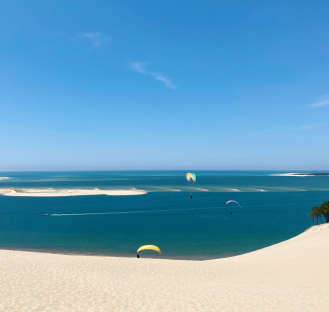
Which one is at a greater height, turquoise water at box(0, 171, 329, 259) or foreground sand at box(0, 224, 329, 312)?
foreground sand at box(0, 224, 329, 312)

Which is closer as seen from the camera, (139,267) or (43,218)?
(139,267)

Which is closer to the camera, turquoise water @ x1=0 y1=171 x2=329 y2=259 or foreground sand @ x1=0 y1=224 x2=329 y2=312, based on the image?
foreground sand @ x1=0 y1=224 x2=329 y2=312

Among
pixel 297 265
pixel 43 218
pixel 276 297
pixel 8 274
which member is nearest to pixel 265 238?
pixel 297 265

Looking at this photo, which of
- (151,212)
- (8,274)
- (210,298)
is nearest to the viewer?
(210,298)

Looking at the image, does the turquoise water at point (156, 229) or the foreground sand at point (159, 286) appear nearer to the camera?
the foreground sand at point (159, 286)

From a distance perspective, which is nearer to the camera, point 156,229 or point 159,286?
point 159,286

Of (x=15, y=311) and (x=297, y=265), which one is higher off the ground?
(x=15, y=311)

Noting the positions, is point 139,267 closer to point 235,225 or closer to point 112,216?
point 235,225

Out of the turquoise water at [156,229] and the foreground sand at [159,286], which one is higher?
the foreground sand at [159,286]
